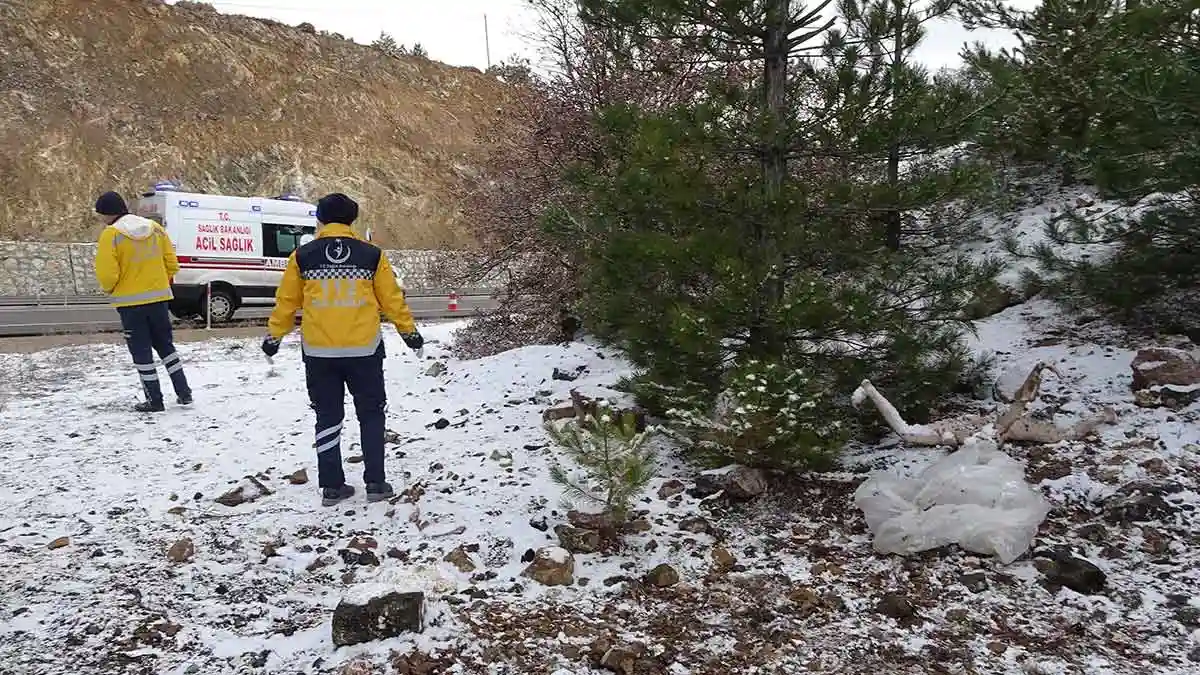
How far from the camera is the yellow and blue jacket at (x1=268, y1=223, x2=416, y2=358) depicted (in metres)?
4.19

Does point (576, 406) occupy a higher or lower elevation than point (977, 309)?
lower

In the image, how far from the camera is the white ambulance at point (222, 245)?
50.8 feet

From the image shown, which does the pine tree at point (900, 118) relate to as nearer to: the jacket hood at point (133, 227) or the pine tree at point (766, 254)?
the pine tree at point (766, 254)

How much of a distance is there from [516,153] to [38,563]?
21.1 ft

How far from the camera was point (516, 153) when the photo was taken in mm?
8859

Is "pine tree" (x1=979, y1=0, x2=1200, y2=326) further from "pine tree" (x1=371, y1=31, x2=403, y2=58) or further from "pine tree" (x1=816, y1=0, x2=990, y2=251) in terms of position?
"pine tree" (x1=371, y1=31, x2=403, y2=58)

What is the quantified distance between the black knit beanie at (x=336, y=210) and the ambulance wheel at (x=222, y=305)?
13.1 metres

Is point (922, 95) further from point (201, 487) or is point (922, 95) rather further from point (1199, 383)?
point (201, 487)

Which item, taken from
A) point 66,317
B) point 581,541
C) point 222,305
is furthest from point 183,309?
point 581,541

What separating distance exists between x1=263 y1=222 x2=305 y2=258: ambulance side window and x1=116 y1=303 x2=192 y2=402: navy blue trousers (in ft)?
Answer: 34.3

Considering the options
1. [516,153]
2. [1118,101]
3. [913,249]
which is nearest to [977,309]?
[913,249]

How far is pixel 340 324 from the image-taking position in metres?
4.20

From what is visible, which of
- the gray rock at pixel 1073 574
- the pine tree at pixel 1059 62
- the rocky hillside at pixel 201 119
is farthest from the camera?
the rocky hillside at pixel 201 119

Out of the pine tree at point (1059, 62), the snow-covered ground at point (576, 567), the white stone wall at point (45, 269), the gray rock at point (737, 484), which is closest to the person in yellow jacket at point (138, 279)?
the snow-covered ground at point (576, 567)
